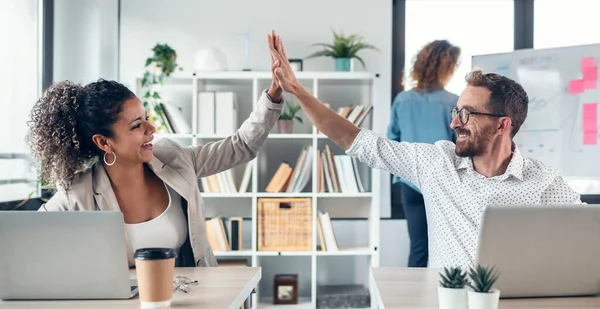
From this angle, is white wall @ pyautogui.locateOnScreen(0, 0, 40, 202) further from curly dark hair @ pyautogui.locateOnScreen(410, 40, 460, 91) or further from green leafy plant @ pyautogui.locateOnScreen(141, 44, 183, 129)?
curly dark hair @ pyautogui.locateOnScreen(410, 40, 460, 91)

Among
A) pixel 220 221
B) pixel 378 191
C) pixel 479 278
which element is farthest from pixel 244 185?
pixel 479 278

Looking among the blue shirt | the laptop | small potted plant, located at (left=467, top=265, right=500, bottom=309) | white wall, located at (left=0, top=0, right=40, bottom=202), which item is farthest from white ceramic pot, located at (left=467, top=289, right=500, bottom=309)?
white wall, located at (left=0, top=0, right=40, bottom=202)

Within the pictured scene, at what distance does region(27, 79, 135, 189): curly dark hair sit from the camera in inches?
75.8

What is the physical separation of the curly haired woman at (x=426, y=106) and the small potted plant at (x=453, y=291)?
2200mm

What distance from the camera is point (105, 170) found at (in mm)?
1959

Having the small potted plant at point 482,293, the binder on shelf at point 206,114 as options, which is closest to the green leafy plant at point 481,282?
the small potted plant at point 482,293

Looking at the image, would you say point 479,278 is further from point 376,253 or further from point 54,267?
point 376,253

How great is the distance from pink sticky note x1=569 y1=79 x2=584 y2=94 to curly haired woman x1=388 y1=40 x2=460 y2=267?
827mm

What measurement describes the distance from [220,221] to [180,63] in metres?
1.06

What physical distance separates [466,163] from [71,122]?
124cm

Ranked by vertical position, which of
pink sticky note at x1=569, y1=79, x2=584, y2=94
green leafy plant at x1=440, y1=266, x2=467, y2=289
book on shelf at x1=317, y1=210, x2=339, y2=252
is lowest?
book on shelf at x1=317, y1=210, x2=339, y2=252

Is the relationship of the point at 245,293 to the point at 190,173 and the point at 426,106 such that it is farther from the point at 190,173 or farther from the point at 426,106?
the point at 426,106

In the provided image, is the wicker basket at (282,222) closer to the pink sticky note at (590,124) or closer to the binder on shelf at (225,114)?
the binder on shelf at (225,114)

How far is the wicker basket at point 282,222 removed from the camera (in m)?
3.66
